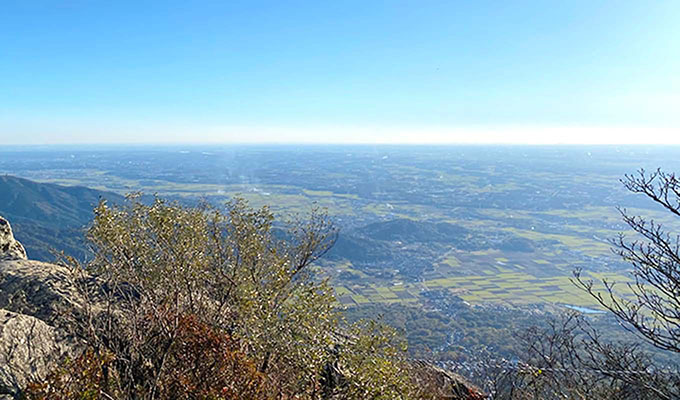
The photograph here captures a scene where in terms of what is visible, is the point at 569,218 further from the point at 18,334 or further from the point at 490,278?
the point at 18,334

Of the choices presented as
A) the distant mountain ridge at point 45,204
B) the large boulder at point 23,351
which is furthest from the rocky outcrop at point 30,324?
the distant mountain ridge at point 45,204

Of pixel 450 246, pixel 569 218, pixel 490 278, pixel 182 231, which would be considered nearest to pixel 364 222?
pixel 450 246

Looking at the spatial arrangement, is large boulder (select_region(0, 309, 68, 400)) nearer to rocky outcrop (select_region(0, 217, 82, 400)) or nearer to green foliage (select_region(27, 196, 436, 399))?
rocky outcrop (select_region(0, 217, 82, 400))

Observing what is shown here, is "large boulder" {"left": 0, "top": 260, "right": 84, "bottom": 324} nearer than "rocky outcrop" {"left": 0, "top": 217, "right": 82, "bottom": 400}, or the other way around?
"rocky outcrop" {"left": 0, "top": 217, "right": 82, "bottom": 400}

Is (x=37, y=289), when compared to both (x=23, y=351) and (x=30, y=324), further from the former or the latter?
(x=23, y=351)

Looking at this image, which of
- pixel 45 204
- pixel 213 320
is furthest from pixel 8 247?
pixel 45 204

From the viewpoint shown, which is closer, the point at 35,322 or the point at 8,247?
the point at 35,322

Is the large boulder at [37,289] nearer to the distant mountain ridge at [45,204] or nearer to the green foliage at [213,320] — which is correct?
the green foliage at [213,320]

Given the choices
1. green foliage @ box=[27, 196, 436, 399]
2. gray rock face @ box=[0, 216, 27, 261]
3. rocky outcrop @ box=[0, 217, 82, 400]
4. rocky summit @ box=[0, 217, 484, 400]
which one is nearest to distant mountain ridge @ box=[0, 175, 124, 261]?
gray rock face @ box=[0, 216, 27, 261]
